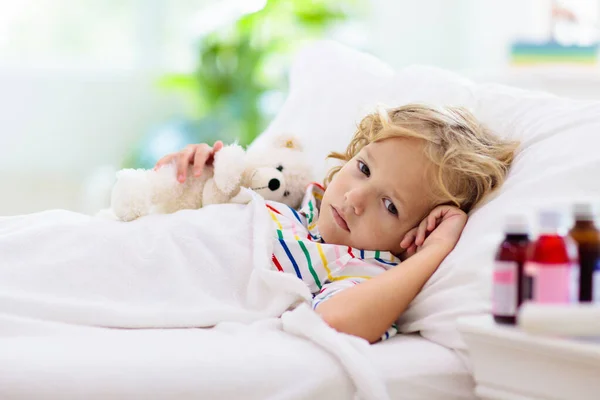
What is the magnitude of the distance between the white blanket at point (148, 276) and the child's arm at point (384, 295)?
50mm

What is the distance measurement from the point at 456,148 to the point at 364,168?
169mm

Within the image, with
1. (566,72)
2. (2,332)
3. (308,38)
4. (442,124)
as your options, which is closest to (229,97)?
(308,38)

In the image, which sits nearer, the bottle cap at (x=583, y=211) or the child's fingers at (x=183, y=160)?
the bottle cap at (x=583, y=211)

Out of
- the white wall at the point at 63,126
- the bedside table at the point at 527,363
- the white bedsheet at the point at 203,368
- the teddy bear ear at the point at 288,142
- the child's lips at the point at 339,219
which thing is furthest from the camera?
the white wall at the point at 63,126

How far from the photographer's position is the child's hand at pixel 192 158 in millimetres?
1562

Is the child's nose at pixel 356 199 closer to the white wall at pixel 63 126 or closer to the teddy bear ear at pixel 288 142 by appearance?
the teddy bear ear at pixel 288 142

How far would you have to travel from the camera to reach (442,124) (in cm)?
142

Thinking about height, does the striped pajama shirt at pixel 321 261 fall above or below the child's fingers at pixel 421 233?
below

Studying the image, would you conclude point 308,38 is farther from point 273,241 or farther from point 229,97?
point 273,241

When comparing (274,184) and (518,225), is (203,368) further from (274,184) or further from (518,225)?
(274,184)

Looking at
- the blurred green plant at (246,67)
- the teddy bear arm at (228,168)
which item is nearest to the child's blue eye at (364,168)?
the teddy bear arm at (228,168)

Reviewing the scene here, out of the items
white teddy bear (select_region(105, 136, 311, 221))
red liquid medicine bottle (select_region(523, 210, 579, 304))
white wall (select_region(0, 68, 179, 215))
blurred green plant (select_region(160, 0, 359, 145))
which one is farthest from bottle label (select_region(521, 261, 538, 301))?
white wall (select_region(0, 68, 179, 215))

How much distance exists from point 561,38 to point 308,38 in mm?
1181

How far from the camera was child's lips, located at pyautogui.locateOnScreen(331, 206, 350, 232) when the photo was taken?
144 cm
